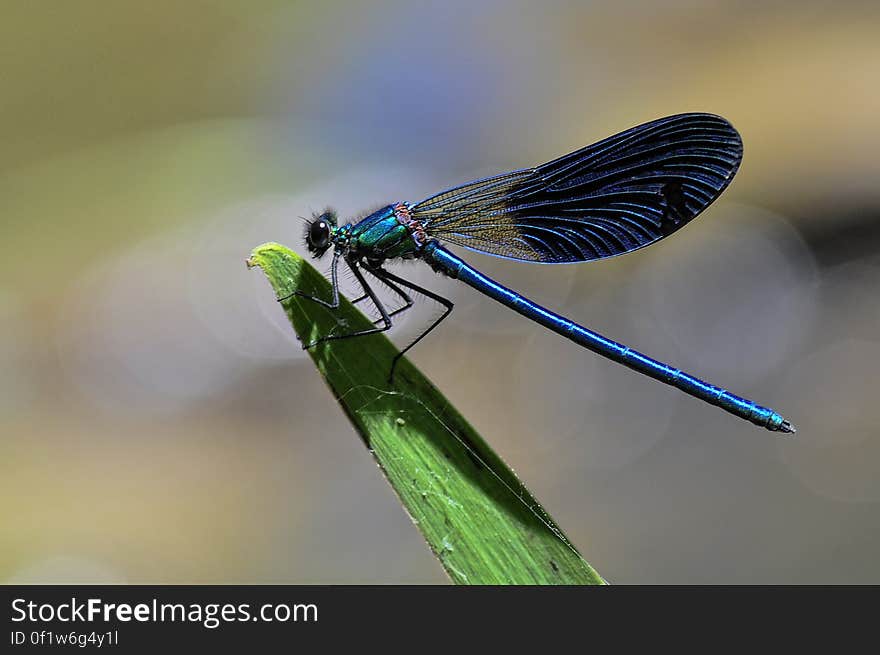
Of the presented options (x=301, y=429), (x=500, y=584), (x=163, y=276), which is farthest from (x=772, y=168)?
(x=500, y=584)

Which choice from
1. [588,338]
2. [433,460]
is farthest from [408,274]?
[433,460]

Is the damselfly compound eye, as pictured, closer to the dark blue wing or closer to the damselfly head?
the damselfly head

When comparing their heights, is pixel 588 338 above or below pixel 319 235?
below

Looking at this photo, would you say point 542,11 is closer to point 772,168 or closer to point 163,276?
point 772,168

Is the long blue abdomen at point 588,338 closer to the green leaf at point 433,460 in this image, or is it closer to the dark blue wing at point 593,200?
the dark blue wing at point 593,200

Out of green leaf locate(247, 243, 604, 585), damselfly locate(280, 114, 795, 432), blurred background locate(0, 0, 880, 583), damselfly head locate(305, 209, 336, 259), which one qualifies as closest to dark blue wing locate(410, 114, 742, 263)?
damselfly locate(280, 114, 795, 432)

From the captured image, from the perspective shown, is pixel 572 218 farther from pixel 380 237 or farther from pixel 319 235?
pixel 319 235
